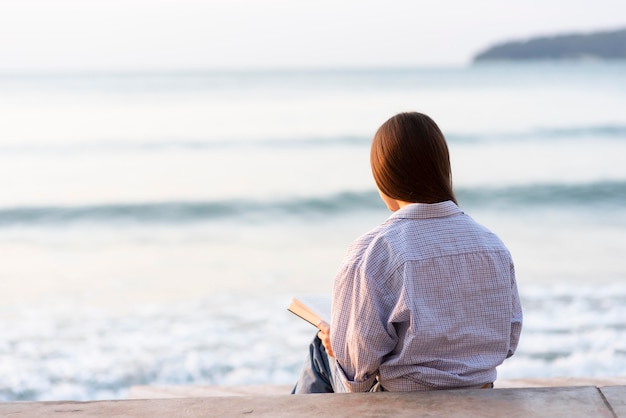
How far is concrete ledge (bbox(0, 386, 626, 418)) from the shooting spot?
164cm

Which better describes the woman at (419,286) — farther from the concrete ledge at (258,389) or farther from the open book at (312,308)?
the concrete ledge at (258,389)

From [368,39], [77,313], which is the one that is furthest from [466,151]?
[77,313]

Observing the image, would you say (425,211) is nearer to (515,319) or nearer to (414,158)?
(414,158)

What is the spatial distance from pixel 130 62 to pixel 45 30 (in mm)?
3819

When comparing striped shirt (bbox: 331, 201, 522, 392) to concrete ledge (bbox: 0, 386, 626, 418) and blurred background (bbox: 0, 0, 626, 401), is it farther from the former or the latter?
blurred background (bbox: 0, 0, 626, 401)

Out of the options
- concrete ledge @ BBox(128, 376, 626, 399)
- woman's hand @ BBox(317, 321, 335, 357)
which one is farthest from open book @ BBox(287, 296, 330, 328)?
concrete ledge @ BBox(128, 376, 626, 399)

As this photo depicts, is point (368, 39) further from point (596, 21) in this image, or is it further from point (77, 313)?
point (77, 313)

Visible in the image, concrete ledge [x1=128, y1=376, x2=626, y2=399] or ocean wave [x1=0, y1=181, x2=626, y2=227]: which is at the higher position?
ocean wave [x1=0, y1=181, x2=626, y2=227]

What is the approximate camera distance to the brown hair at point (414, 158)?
66.7 inches

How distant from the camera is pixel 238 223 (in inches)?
348

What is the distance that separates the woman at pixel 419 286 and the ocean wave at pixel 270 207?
24.0ft

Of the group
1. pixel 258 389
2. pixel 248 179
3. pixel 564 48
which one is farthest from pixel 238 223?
pixel 564 48

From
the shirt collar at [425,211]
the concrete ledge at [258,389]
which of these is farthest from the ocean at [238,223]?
the shirt collar at [425,211]

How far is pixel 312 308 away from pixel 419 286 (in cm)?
37
